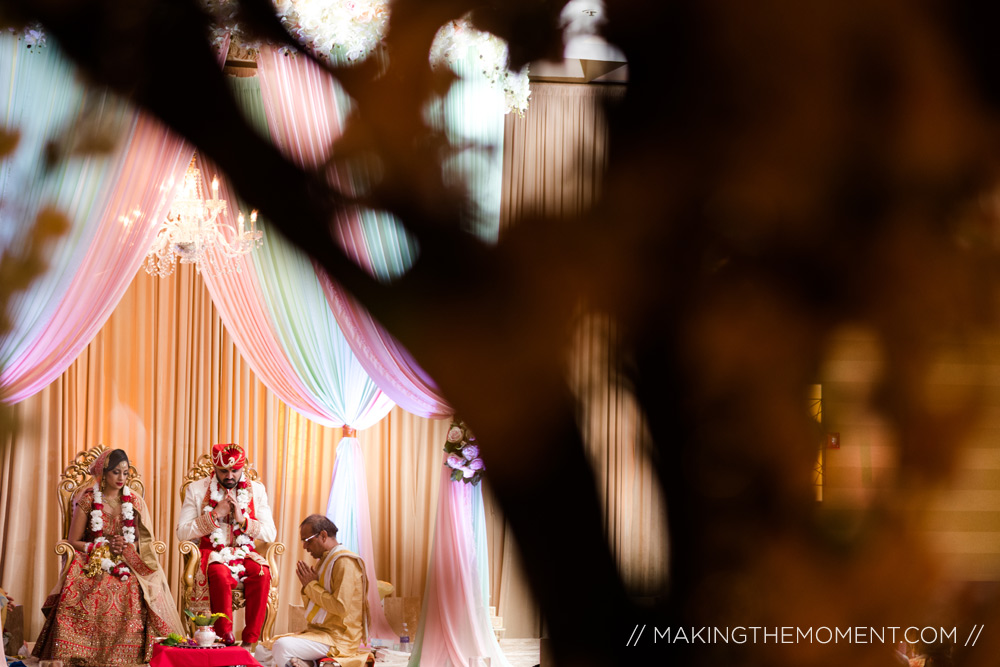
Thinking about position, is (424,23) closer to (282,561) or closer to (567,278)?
(567,278)

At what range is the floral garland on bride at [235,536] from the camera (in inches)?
225

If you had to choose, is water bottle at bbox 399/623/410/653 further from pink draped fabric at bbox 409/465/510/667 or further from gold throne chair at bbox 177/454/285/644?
pink draped fabric at bbox 409/465/510/667

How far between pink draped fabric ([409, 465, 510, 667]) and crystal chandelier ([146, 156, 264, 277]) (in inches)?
73.4

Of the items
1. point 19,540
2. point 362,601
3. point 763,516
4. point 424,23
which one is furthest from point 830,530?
point 19,540

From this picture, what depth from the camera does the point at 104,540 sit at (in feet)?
18.1

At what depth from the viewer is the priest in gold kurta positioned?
4742 millimetres

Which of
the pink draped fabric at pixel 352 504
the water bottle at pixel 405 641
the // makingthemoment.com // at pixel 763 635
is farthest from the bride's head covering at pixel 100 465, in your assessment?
the // makingthemoment.com // at pixel 763 635

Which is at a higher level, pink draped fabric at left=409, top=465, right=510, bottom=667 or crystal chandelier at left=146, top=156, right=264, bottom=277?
crystal chandelier at left=146, top=156, right=264, bottom=277

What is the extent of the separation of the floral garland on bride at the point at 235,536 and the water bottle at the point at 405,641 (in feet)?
4.15

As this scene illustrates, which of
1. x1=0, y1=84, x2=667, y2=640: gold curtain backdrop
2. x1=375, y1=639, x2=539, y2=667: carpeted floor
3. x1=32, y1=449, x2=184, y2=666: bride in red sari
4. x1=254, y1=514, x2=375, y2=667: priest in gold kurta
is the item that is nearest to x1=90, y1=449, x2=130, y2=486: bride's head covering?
x1=32, y1=449, x2=184, y2=666: bride in red sari

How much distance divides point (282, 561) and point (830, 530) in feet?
22.2

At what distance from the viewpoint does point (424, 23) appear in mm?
A: 660

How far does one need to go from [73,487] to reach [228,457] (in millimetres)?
901

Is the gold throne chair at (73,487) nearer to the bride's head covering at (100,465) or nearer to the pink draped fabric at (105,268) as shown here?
the bride's head covering at (100,465)
